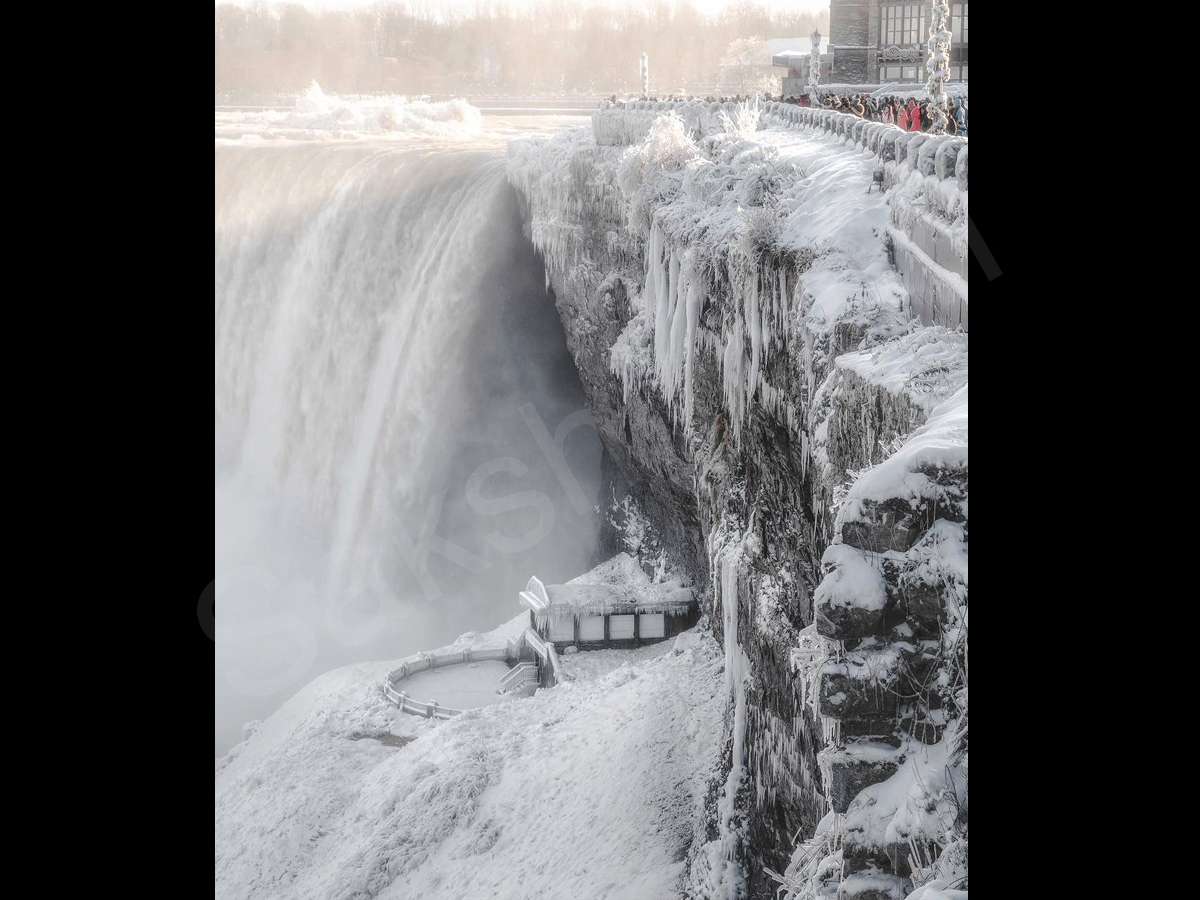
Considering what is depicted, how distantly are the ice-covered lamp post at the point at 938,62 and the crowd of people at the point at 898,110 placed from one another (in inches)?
13.0

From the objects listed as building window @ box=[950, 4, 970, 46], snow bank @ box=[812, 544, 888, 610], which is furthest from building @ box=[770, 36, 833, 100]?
snow bank @ box=[812, 544, 888, 610]

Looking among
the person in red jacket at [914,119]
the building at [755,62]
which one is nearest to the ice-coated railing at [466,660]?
the person in red jacket at [914,119]

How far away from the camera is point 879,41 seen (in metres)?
37.8

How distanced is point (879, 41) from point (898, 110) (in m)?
17.2

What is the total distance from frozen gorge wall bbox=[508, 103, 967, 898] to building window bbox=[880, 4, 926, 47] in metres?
12.5

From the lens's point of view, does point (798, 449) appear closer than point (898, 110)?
Yes

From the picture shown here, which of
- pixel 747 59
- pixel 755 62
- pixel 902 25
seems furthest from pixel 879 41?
pixel 747 59

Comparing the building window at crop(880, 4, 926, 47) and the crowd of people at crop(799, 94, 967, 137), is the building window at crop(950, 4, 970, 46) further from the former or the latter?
the crowd of people at crop(799, 94, 967, 137)

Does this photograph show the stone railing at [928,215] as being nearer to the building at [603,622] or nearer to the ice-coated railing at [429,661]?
the building at [603,622]

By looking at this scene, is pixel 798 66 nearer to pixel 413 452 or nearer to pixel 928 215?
pixel 413 452

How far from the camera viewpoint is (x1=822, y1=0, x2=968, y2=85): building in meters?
36.8

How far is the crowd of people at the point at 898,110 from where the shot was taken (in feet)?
56.3
